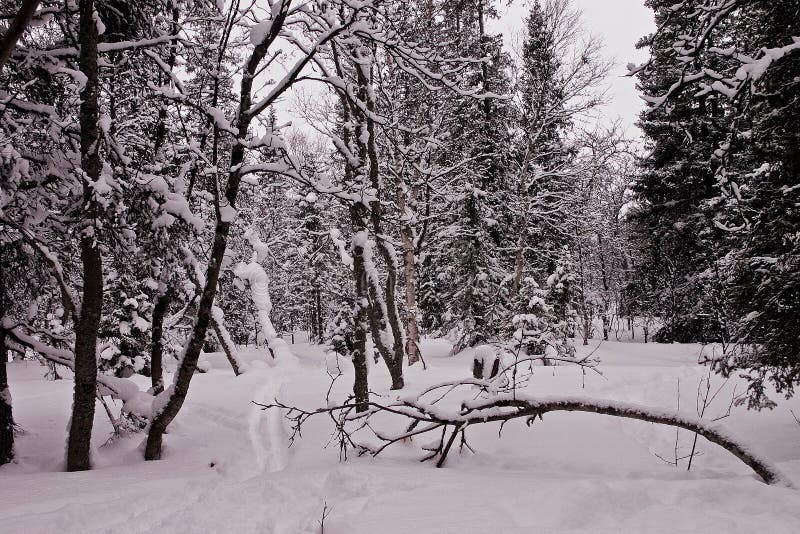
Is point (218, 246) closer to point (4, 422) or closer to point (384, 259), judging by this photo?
point (384, 259)

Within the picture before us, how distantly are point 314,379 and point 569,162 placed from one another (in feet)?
40.1

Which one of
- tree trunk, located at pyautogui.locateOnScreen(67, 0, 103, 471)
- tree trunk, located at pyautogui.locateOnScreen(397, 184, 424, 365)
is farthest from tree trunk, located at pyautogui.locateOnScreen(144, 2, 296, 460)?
tree trunk, located at pyautogui.locateOnScreen(397, 184, 424, 365)

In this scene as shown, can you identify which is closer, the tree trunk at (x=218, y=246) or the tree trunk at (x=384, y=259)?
the tree trunk at (x=218, y=246)

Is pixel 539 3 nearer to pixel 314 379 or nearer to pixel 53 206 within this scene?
pixel 314 379

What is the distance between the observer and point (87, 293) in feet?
20.1

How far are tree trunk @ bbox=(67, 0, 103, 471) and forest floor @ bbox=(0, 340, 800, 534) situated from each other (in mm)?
547

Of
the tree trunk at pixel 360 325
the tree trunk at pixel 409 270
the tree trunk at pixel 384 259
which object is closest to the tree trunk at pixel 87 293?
the tree trunk at pixel 360 325

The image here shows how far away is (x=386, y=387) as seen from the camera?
422 inches

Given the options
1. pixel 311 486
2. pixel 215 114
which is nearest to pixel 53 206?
pixel 215 114

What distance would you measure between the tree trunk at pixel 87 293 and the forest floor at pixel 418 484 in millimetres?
547

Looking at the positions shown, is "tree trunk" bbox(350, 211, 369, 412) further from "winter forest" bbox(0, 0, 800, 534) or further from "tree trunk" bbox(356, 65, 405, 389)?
"tree trunk" bbox(356, 65, 405, 389)

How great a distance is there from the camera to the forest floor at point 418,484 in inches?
120

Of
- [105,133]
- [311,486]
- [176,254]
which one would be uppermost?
[105,133]

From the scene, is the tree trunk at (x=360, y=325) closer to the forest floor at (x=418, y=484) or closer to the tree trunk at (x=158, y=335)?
the forest floor at (x=418, y=484)
